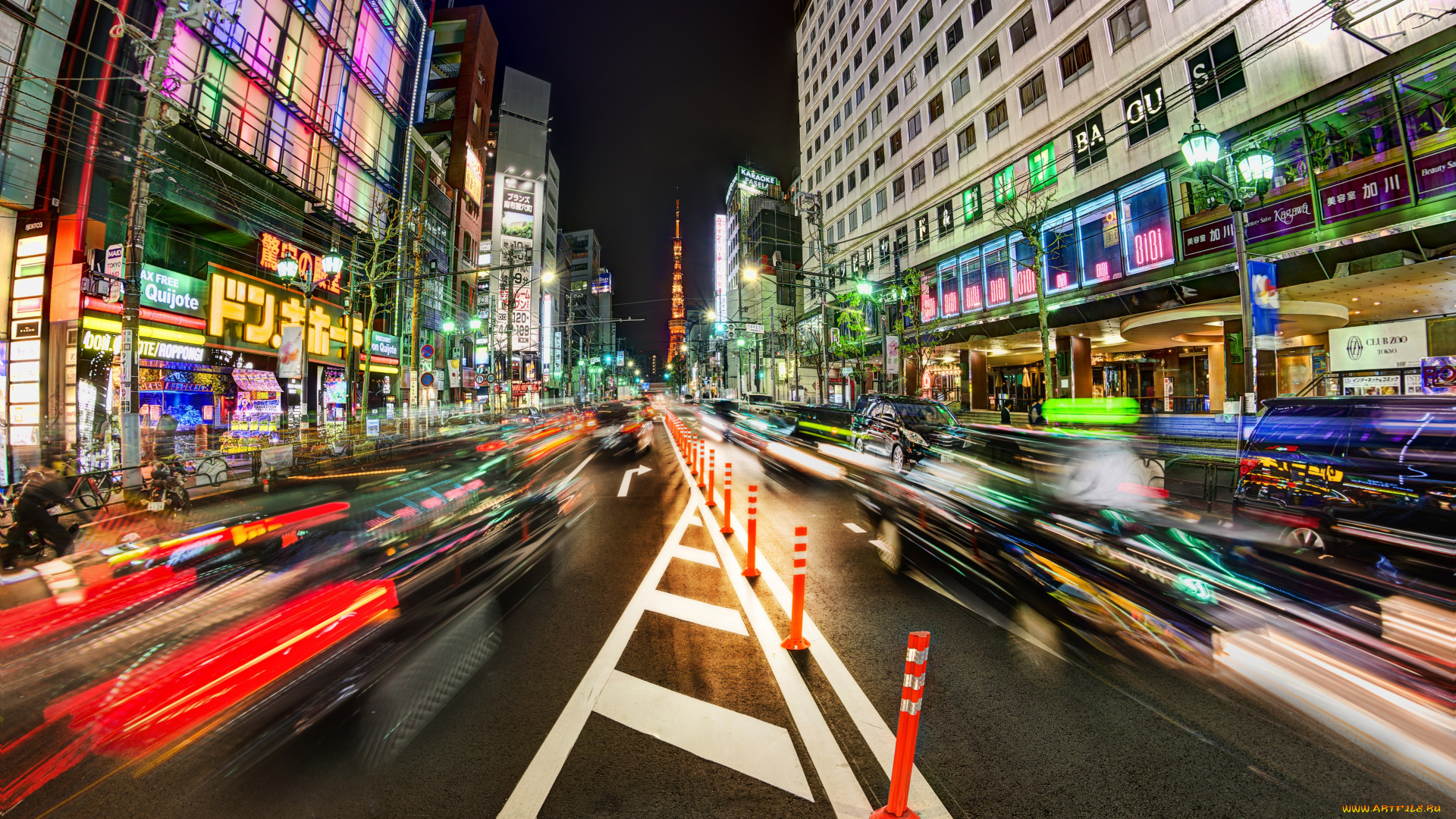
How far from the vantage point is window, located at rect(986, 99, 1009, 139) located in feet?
96.4

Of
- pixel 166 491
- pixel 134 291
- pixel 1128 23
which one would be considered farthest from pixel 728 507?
pixel 1128 23

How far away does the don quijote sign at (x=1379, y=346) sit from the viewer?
13.8 m

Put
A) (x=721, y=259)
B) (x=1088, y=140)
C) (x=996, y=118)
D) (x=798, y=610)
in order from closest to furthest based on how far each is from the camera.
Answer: (x=798, y=610) → (x=1088, y=140) → (x=996, y=118) → (x=721, y=259)

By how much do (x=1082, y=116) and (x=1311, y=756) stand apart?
30.5 metres

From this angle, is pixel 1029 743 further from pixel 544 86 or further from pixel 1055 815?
pixel 544 86

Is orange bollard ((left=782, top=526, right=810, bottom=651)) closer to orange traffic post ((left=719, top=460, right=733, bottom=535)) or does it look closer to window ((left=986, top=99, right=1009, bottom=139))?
orange traffic post ((left=719, top=460, right=733, bottom=535))

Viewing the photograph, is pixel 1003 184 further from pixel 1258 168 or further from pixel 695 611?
pixel 695 611

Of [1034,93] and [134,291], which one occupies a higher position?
[1034,93]

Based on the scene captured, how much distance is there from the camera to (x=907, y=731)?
2.32 m

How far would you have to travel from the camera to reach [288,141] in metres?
22.5

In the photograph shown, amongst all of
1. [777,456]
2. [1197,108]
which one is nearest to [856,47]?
[1197,108]

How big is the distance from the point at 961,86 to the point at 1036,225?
45.3 feet

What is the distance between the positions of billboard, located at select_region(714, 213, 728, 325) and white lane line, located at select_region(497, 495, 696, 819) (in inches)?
3969

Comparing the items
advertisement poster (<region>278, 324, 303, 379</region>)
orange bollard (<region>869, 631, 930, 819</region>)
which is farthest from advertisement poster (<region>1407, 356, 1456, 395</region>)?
advertisement poster (<region>278, 324, 303, 379</region>)
